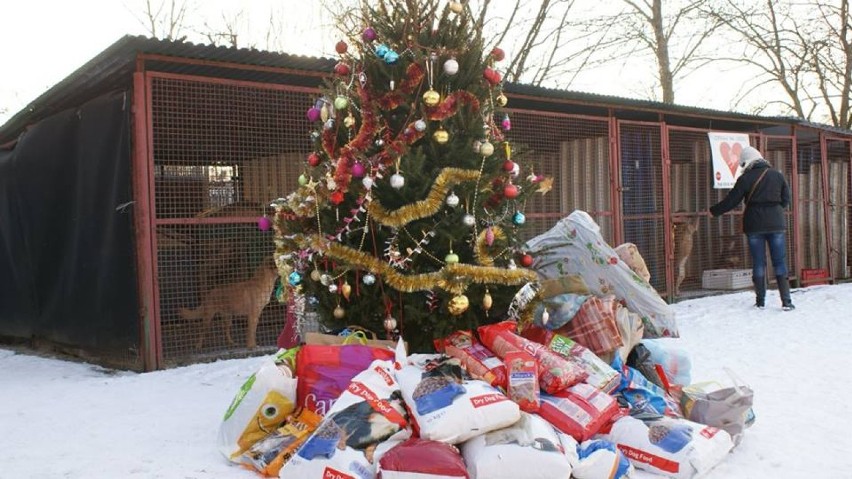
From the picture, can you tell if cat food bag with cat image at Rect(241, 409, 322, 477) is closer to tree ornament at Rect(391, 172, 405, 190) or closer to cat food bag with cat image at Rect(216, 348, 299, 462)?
cat food bag with cat image at Rect(216, 348, 299, 462)

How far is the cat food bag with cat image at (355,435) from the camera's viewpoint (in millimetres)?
3004

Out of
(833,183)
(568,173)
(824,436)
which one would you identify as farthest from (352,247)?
(833,183)

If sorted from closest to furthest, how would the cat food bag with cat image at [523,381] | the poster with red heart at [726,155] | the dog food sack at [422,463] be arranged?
the dog food sack at [422,463] → the cat food bag with cat image at [523,381] → the poster with red heart at [726,155]

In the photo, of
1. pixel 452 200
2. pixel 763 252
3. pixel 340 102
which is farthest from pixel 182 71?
pixel 763 252

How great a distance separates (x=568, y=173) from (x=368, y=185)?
6.40 metres

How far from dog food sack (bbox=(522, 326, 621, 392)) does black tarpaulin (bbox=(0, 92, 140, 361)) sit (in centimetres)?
368

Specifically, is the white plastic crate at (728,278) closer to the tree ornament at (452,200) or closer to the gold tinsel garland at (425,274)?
the gold tinsel garland at (425,274)

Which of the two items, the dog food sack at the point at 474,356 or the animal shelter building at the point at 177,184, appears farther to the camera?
the animal shelter building at the point at 177,184

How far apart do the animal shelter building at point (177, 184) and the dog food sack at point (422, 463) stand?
11.8 feet

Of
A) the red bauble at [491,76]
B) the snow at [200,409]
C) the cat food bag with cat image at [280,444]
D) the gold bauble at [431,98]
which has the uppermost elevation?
the red bauble at [491,76]

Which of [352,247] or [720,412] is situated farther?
[352,247]

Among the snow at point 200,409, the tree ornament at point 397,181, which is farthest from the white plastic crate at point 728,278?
the tree ornament at point 397,181

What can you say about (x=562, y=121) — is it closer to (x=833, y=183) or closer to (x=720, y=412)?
(x=720, y=412)

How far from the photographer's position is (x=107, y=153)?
6.23m
